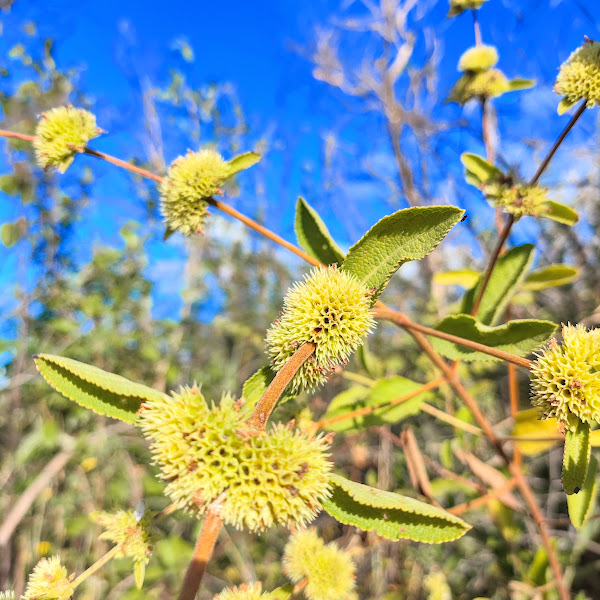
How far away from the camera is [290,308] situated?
80 cm

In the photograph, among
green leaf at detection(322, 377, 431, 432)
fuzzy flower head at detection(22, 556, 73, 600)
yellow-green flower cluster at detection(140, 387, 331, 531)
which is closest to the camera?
yellow-green flower cluster at detection(140, 387, 331, 531)

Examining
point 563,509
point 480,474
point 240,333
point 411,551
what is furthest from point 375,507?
point 240,333

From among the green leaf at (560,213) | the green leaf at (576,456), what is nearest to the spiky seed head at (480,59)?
the green leaf at (560,213)

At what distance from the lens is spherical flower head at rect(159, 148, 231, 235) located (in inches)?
45.2

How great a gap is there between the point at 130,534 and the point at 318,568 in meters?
0.51

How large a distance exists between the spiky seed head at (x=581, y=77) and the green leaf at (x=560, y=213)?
0.79ft

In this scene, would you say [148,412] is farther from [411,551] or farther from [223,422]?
[411,551]

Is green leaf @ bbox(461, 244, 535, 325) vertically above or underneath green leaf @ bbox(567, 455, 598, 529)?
above

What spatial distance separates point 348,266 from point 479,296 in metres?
0.49

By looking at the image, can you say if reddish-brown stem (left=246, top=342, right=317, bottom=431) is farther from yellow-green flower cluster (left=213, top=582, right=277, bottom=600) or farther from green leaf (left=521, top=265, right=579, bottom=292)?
green leaf (left=521, top=265, right=579, bottom=292)

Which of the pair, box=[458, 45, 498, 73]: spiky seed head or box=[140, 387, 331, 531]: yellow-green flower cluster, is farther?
box=[458, 45, 498, 73]: spiky seed head

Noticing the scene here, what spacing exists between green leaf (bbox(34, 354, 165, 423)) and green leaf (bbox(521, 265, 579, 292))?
1226mm

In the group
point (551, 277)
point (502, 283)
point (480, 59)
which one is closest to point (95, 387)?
point (502, 283)

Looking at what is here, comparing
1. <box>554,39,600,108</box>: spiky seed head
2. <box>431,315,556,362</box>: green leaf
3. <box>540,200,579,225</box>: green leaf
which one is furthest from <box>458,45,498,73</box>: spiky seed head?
<box>431,315,556,362</box>: green leaf
